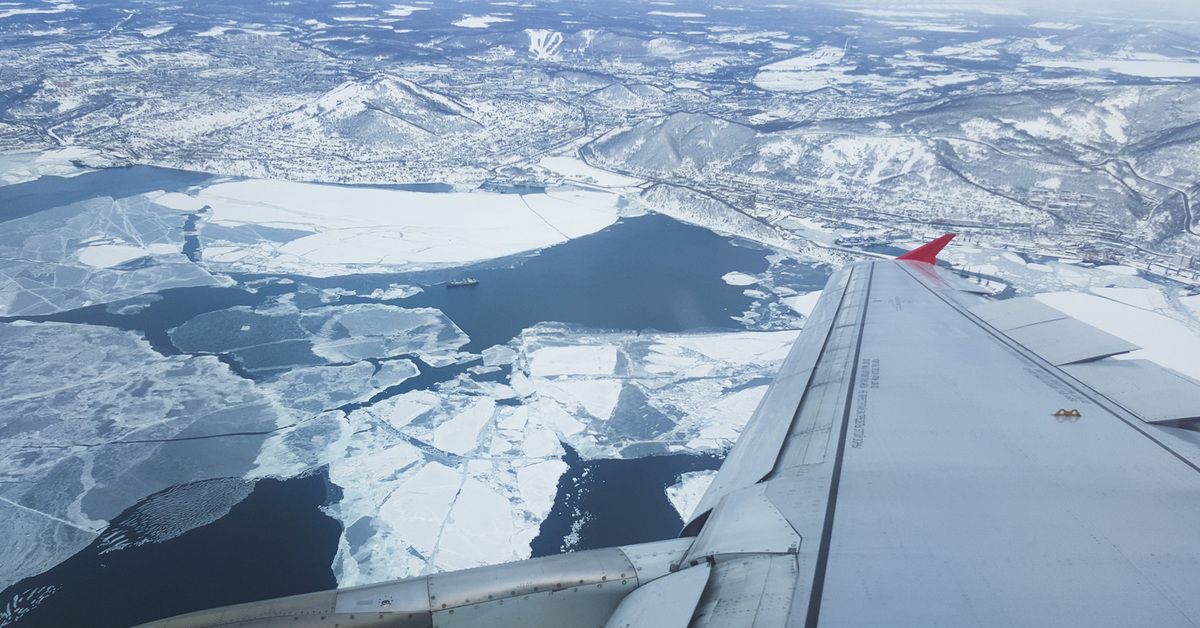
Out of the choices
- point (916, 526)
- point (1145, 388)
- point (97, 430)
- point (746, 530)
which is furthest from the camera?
point (97, 430)

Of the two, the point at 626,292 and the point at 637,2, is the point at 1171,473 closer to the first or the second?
the point at 626,292

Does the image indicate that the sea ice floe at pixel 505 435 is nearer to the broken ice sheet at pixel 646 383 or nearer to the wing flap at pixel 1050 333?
the broken ice sheet at pixel 646 383

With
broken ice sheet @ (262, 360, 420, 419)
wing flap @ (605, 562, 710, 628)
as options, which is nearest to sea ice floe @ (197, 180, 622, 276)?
broken ice sheet @ (262, 360, 420, 419)

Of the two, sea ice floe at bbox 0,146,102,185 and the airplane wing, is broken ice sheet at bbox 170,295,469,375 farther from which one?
sea ice floe at bbox 0,146,102,185

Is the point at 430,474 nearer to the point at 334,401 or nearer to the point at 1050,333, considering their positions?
the point at 334,401

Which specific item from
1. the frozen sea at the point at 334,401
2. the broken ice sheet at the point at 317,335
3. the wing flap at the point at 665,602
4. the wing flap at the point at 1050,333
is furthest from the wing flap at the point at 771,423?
the broken ice sheet at the point at 317,335

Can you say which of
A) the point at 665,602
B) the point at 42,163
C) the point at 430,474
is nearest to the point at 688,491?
the point at 430,474

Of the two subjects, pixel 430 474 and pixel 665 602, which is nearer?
pixel 665 602
